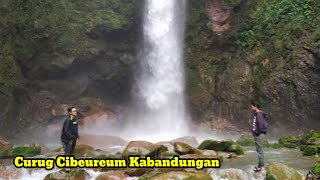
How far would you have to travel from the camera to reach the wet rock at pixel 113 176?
495 inches

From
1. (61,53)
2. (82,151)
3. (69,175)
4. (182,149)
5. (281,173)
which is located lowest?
(69,175)

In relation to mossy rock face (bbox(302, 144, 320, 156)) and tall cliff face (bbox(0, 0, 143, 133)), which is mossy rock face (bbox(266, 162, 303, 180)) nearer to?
mossy rock face (bbox(302, 144, 320, 156))

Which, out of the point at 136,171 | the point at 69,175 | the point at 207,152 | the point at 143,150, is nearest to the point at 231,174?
the point at 136,171

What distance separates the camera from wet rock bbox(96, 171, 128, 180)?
12.6 m

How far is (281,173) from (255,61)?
630 inches

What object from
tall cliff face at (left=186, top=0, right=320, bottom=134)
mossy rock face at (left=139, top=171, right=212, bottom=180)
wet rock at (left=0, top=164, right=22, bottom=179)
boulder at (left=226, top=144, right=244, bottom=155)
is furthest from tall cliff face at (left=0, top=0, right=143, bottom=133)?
mossy rock face at (left=139, top=171, right=212, bottom=180)

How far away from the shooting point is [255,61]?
2672 cm

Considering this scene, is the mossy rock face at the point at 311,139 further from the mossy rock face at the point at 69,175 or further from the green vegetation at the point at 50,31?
the green vegetation at the point at 50,31

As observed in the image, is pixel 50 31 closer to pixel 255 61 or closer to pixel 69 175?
pixel 255 61

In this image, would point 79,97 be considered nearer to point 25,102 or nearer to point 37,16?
point 25,102

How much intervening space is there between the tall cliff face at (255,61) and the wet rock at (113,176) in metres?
14.8

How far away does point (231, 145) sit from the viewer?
16.8m

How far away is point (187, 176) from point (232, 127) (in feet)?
52.1

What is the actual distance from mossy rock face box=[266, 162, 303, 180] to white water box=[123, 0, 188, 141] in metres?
17.2
